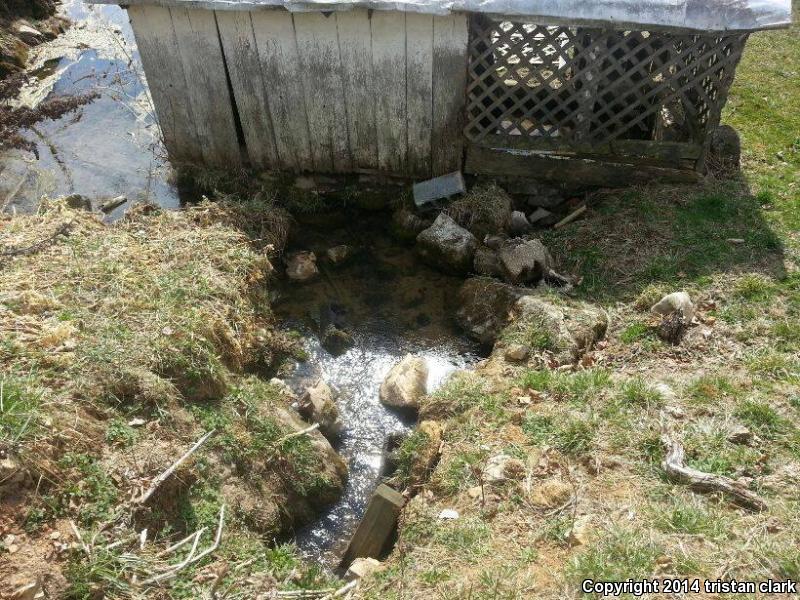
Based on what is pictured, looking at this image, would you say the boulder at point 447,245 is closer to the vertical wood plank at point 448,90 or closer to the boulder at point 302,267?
the vertical wood plank at point 448,90

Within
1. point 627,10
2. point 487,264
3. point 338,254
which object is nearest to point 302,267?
point 338,254

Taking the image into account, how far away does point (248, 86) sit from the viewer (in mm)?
7527

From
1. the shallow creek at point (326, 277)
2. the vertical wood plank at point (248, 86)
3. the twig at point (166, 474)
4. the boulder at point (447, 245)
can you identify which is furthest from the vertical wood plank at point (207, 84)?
the twig at point (166, 474)

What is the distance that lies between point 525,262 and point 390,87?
2.72m

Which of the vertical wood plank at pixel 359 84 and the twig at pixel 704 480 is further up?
the vertical wood plank at pixel 359 84

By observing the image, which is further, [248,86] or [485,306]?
[248,86]

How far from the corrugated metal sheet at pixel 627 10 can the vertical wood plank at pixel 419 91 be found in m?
0.44

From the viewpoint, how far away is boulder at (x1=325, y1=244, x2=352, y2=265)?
7.37 meters

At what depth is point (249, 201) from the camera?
297 inches

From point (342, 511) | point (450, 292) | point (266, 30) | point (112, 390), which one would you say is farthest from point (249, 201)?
point (342, 511)

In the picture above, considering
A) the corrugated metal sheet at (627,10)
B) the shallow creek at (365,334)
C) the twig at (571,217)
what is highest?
the corrugated metal sheet at (627,10)

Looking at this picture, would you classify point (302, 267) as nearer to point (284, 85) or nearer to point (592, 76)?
point (284, 85)

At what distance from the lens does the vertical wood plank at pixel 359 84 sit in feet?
22.7

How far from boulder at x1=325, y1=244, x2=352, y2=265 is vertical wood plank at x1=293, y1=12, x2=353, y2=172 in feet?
4.23
